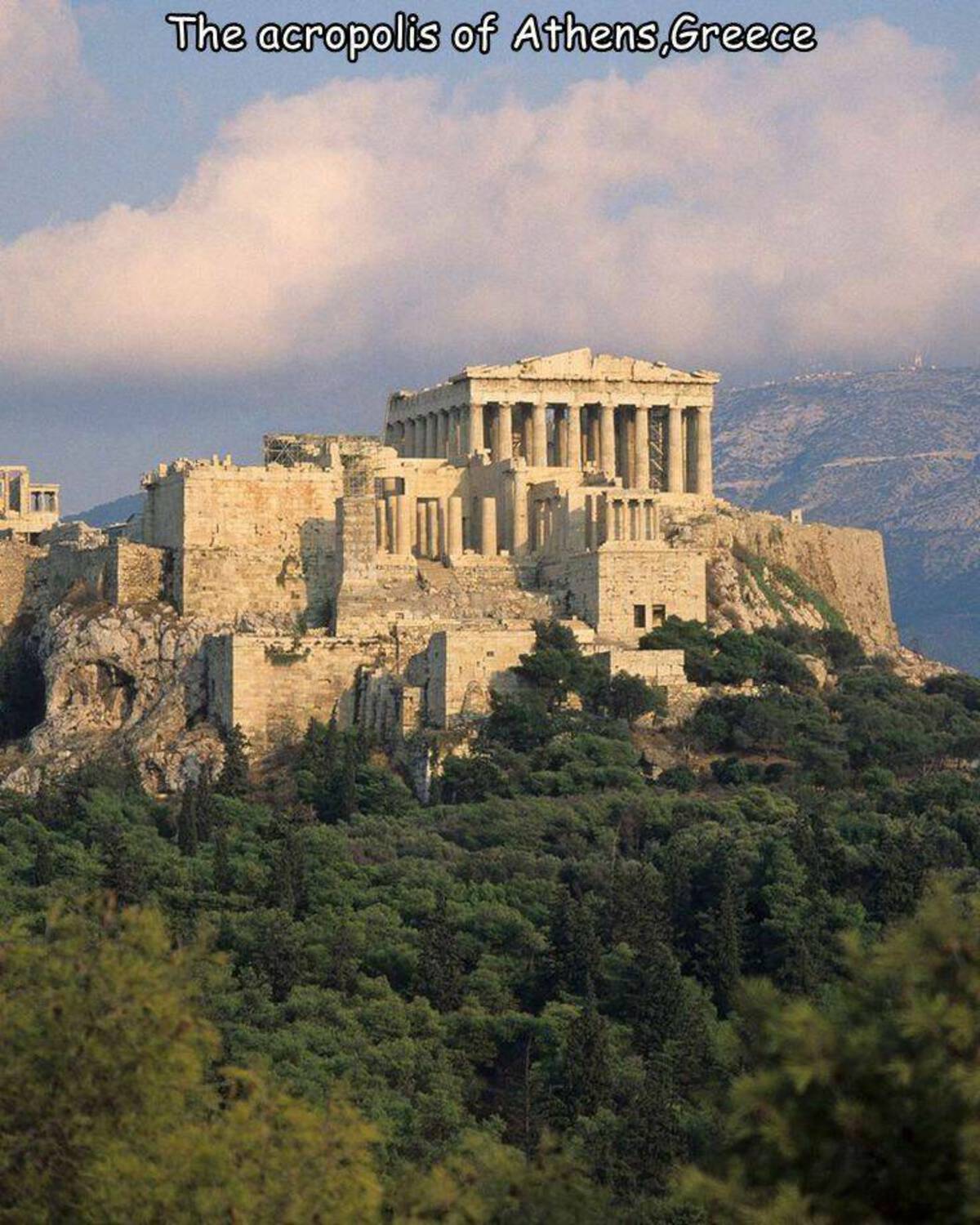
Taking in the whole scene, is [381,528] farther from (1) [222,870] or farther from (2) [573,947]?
(2) [573,947]

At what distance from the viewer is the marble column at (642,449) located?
295 ft

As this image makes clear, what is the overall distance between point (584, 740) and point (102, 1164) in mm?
47176

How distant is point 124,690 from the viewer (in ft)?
269

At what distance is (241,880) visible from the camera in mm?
66375

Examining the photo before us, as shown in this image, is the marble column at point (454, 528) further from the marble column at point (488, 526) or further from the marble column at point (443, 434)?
the marble column at point (443, 434)

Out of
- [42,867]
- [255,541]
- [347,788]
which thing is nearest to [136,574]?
[255,541]

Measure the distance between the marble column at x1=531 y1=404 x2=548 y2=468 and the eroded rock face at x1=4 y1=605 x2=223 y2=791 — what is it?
12.5 meters

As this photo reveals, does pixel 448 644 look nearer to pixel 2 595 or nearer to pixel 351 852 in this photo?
pixel 351 852

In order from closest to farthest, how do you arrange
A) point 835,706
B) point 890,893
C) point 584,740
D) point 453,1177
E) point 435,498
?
point 453,1177
point 890,893
point 584,740
point 835,706
point 435,498

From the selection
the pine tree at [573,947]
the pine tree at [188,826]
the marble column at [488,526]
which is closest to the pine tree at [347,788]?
the pine tree at [188,826]

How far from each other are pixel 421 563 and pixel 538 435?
23.8ft

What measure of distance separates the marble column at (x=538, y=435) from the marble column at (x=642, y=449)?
2.83 m

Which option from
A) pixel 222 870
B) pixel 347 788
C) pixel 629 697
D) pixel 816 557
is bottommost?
pixel 222 870

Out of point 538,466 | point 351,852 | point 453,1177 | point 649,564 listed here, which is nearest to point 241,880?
point 351,852
